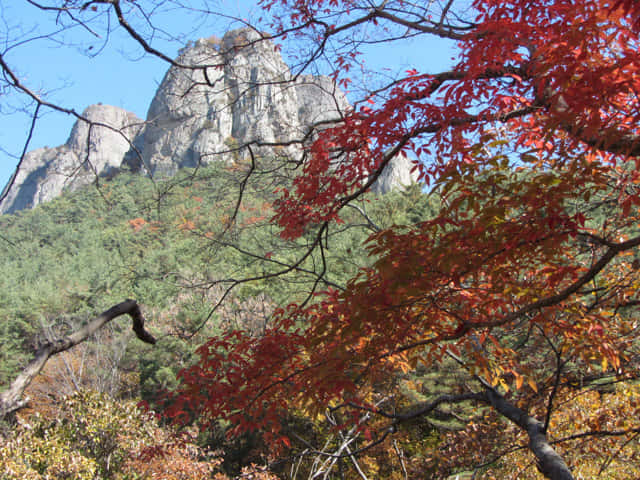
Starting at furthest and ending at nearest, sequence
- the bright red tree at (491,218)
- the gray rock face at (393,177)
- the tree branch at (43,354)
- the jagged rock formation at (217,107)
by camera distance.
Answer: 1. the gray rock face at (393,177)
2. the jagged rock formation at (217,107)
3. the bright red tree at (491,218)
4. the tree branch at (43,354)

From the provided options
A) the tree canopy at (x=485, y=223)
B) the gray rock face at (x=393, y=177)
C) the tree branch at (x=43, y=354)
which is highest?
the gray rock face at (x=393, y=177)

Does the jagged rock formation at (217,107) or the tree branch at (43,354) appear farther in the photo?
the jagged rock formation at (217,107)

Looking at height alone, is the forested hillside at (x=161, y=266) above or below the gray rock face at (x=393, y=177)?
below

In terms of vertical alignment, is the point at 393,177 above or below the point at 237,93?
above

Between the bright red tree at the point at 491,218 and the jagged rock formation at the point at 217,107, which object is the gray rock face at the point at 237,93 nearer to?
the jagged rock formation at the point at 217,107

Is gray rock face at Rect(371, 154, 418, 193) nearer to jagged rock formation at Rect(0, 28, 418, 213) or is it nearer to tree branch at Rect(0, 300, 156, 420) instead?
jagged rock formation at Rect(0, 28, 418, 213)

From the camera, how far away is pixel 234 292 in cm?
1462

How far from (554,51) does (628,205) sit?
2.16ft

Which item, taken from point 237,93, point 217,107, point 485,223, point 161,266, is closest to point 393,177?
point 161,266

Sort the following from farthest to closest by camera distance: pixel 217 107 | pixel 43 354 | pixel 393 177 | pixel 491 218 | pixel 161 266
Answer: pixel 393 177 → pixel 161 266 → pixel 217 107 → pixel 491 218 → pixel 43 354

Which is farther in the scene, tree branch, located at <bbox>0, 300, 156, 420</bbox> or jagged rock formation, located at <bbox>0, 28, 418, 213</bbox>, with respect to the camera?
jagged rock formation, located at <bbox>0, 28, 418, 213</bbox>

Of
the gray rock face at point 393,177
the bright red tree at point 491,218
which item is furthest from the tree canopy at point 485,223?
the gray rock face at point 393,177

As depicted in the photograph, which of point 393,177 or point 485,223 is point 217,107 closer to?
point 485,223

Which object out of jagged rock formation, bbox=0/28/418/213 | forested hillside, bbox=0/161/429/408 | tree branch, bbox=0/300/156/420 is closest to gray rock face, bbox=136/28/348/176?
jagged rock formation, bbox=0/28/418/213
